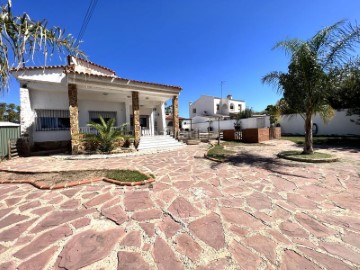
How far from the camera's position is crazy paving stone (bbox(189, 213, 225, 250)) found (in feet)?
8.19

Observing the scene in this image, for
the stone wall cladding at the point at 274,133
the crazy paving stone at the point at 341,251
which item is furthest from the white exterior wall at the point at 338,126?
the crazy paving stone at the point at 341,251

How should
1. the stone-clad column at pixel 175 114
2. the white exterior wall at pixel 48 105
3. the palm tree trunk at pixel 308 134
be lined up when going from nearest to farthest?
the palm tree trunk at pixel 308 134, the white exterior wall at pixel 48 105, the stone-clad column at pixel 175 114

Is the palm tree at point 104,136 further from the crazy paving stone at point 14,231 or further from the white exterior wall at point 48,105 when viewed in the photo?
the crazy paving stone at point 14,231

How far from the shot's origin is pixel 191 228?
282 centimetres

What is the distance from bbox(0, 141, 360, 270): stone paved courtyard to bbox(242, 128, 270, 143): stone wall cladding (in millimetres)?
10286

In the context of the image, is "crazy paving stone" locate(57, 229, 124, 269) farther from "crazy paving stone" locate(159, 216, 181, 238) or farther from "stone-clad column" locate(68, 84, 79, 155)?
"stone-clad column" locate(68, 84, 79, 155)

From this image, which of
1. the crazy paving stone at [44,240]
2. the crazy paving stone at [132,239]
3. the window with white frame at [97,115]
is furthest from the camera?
the window with white frame at [97,115]

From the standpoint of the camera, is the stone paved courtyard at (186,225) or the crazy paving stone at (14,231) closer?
the stone paved courtyard at (186,225)

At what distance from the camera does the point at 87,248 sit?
2.37 meters

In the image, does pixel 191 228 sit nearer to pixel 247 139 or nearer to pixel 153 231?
pixel 153 231

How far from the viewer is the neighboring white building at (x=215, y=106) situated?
138ft

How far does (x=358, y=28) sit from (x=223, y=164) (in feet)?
23.9

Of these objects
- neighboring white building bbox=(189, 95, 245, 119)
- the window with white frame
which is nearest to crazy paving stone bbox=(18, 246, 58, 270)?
the window with white frame

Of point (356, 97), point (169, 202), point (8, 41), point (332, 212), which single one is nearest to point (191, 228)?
point (169, 202)
